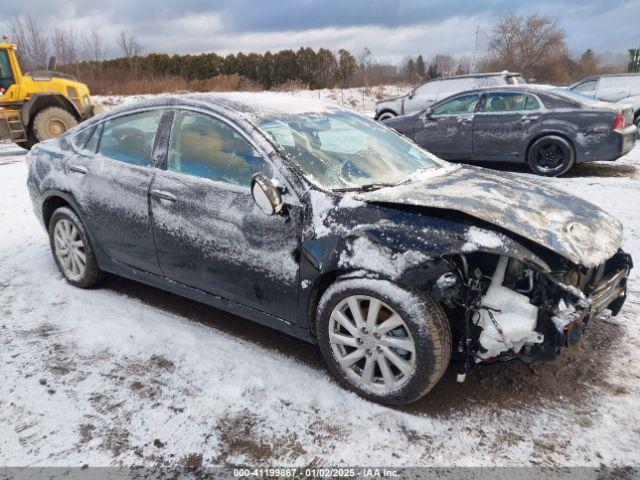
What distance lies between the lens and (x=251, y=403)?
101 inches

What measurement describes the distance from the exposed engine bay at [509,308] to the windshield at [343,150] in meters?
0.83

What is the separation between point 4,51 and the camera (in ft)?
37.4

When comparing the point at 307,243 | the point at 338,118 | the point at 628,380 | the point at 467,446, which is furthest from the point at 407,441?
the point at 338,118

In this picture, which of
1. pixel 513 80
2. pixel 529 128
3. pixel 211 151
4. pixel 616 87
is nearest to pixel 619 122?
Result: pixel 529 128

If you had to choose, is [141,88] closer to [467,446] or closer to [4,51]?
[4,51]

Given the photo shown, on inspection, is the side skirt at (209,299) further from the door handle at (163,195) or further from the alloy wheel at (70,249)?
the door handle at (163,195)

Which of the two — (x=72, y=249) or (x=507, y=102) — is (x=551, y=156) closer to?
(x=507, y=102)

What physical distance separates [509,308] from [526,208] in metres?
0.60

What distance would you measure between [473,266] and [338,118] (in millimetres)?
1658

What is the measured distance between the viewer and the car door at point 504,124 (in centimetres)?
773

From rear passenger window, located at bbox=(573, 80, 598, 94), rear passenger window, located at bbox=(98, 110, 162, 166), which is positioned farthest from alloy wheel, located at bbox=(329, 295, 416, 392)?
rear passenger window, located at bbox=(573, 80, 598, 94)

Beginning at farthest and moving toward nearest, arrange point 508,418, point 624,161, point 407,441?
1. point 624,161
2. point 508,418
3. point 407,441

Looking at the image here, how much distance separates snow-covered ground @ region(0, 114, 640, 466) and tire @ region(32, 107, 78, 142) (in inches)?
393

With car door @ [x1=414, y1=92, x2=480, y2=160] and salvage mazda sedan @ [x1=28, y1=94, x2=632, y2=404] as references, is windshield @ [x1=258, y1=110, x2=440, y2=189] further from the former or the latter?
car door @ [x1=414, y1=92, x2=480, y2=160]
